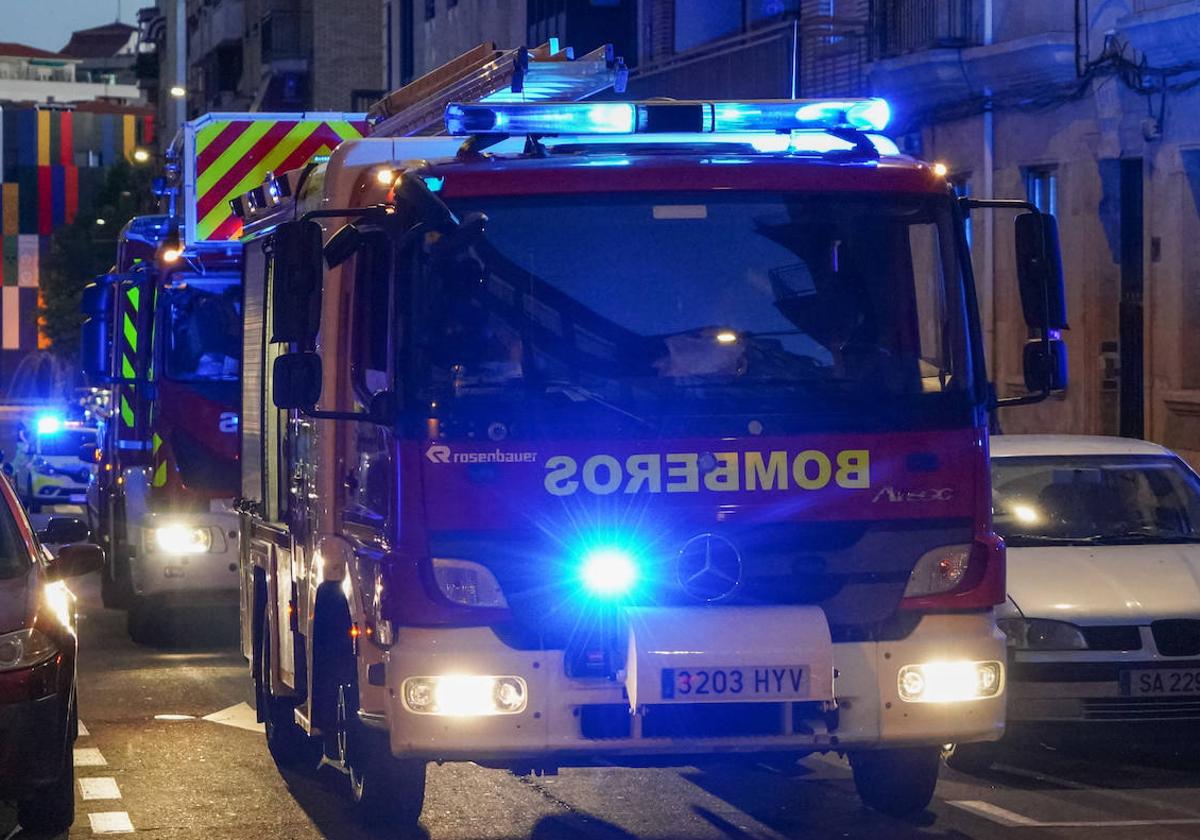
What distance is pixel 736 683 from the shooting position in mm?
7719

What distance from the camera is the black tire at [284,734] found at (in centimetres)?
1070

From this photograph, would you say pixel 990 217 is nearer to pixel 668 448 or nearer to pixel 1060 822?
pixel 1060 822

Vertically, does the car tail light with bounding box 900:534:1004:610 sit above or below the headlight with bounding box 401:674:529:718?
above

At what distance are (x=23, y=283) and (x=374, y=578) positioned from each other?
139 m

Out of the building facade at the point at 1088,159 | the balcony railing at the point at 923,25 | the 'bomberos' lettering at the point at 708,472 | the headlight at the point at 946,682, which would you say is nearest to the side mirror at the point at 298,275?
the 'bomberos' lettering at the point at 708,472

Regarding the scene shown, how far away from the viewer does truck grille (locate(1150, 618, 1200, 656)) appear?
1020cm

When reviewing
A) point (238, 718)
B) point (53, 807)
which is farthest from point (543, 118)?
point (238, 718)

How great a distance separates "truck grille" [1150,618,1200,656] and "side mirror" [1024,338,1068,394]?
2.10 m

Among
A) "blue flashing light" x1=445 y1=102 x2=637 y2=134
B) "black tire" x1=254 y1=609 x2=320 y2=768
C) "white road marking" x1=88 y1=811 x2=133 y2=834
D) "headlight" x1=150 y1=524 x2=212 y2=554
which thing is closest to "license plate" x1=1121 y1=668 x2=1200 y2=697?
"blue flashing light" x1=445 y1=102 x2=637 y2=134

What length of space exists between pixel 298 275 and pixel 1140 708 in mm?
4168

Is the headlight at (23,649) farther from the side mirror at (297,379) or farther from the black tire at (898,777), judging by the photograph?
the black tire at (898,777)

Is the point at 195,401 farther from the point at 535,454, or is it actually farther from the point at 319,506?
the point at 535,454

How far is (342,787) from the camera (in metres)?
10.3

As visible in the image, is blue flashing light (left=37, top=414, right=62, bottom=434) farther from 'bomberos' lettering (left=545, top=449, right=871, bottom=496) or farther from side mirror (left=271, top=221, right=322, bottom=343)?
'bomberos' lettering (left=545, top=449, right=871, bottom=496)
